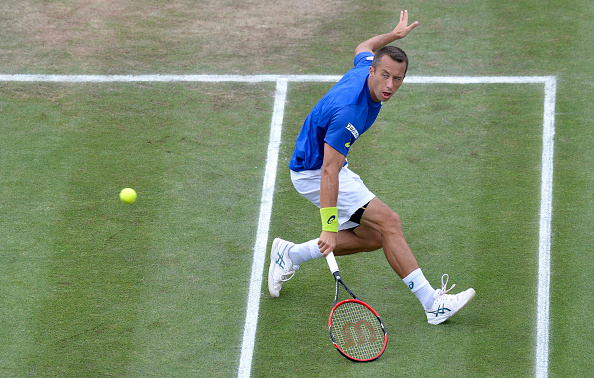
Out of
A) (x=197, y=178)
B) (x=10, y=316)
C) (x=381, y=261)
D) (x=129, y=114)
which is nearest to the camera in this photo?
(x=10, y=316)

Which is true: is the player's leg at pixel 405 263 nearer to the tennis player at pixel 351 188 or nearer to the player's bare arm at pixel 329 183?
the tennis player at pixel 351 188

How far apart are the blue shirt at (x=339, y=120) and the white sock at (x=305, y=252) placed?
0.66m

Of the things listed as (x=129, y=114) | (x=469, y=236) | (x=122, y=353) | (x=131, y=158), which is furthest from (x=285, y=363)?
(x=129, y=114)

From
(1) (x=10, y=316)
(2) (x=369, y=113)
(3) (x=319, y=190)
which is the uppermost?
(2) (x=369, y=113)

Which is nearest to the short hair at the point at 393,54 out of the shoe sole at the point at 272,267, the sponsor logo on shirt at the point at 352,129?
the sponsor logo on shirt at the point at 352,129

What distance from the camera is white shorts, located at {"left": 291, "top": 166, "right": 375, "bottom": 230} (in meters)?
6.53

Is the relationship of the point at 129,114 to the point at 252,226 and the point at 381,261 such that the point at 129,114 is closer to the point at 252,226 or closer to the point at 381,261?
the point at 252,226

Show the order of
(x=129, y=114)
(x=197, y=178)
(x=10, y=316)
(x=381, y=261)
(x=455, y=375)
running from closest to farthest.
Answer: (x=455, y=375), (x=10, y=316), (x=381, y=261), (x=197, y=178), (x=129, y=114)

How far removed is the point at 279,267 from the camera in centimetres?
697

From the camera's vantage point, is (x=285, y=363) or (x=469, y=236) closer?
(x=285, y=363)

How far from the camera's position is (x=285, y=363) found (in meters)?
A: 6.28

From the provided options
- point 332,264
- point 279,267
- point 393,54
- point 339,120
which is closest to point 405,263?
point 332,264

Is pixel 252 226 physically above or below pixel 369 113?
below

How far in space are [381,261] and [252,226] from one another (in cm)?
135
